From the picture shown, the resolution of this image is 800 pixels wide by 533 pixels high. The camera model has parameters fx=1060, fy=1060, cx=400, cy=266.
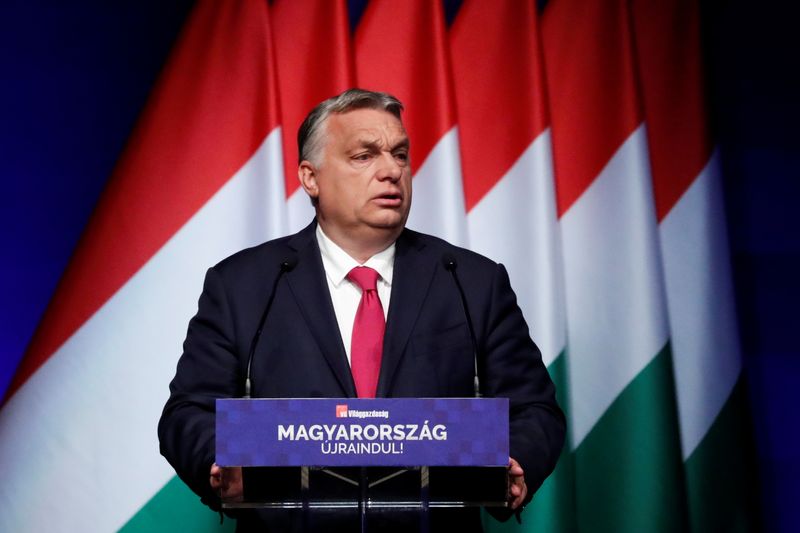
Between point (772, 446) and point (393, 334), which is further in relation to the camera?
point (772, 446)

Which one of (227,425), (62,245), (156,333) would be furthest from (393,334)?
(62,245)

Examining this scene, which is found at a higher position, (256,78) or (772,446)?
(256,78)

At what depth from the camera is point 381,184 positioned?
2363 millimetres

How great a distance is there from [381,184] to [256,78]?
98 cm

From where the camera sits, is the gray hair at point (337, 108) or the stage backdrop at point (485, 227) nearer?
the gray hair at point (337, 108)

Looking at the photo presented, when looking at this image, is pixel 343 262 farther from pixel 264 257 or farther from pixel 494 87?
pixel 494 87

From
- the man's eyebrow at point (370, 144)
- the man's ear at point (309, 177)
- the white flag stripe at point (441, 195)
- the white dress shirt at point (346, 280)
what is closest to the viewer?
the white dress shirt at point (346, 280)

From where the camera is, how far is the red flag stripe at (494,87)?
10.5 feet

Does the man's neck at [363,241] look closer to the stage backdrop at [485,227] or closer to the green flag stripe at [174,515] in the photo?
the stage backdrop at [485,227]

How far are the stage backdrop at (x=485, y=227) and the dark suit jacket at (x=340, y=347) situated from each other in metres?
0.81

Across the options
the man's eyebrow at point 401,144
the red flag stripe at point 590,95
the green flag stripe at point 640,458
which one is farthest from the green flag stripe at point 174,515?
the red flag stripe at point 590,95

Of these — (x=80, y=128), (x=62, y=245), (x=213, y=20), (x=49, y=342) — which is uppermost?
(x=213, y=20)

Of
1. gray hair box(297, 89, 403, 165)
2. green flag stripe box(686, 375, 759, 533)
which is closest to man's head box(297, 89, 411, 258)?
gray hair box(297, 89, 403, 165)

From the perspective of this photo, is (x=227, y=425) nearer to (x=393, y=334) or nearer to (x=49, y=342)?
(x=393, y=334)
